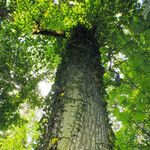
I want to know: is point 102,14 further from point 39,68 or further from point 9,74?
point 9,74

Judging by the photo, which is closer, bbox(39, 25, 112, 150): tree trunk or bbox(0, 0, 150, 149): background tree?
bbox(39, 25, 112, 150): tree trunk

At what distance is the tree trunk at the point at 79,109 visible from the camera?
10.0 feet

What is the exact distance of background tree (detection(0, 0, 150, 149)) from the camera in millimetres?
4039

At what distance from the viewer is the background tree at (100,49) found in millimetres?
4039

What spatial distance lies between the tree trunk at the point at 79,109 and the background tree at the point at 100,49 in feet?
1.36

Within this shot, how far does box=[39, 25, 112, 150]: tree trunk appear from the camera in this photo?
3.05 metres

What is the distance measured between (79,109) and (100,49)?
3.31 meters

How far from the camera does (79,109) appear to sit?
142 inches

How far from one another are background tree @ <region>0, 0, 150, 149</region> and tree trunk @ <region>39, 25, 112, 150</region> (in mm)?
416

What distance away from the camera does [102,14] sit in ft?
22.3

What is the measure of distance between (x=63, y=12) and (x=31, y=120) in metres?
14.0

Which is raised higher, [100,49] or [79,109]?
[100,49]

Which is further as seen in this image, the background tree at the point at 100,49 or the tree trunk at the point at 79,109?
the background tree at the point at 100,49

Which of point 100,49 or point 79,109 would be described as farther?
point 100,49
